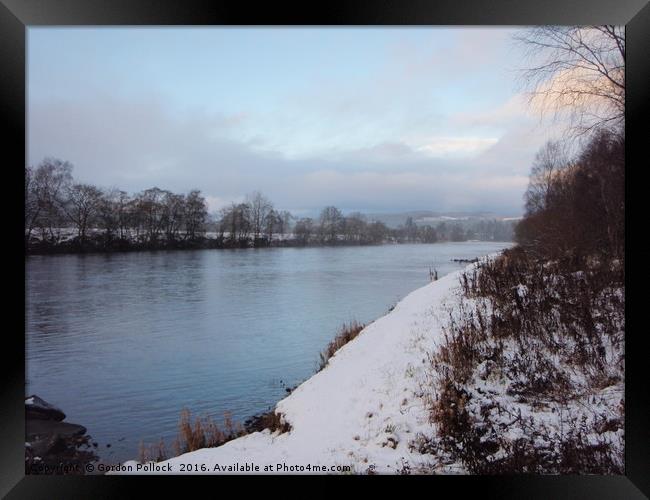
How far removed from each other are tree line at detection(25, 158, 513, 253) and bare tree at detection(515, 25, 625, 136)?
1052 millimetres

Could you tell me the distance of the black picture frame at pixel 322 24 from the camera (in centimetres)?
307

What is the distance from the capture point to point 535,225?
3.64 metres

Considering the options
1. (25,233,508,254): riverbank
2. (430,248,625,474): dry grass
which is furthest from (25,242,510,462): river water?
(430,248,625,474): dry grass

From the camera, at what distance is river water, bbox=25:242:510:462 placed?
340cm

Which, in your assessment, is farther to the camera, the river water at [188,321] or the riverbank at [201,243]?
the riverbank at [201,243]

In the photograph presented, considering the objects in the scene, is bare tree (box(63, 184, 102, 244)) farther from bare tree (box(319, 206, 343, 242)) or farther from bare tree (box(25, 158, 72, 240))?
bare tree (box(319, 206, 343, 242))

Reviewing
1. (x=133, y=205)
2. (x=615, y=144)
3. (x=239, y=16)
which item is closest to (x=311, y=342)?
(x=133, y=205)

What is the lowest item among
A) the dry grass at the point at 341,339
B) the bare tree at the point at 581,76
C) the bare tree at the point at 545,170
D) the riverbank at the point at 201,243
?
the dry grass at the point at 341,339

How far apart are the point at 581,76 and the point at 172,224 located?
12.0 ft

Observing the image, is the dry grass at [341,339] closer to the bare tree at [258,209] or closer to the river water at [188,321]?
the river water at [188,321]

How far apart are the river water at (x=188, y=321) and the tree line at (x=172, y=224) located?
0.10 m

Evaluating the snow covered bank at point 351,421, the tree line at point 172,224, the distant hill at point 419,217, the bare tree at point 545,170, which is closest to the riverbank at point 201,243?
the tree line at point 172,224

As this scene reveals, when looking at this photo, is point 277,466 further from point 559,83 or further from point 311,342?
point 559,83

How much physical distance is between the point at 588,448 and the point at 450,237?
6.28 feet
